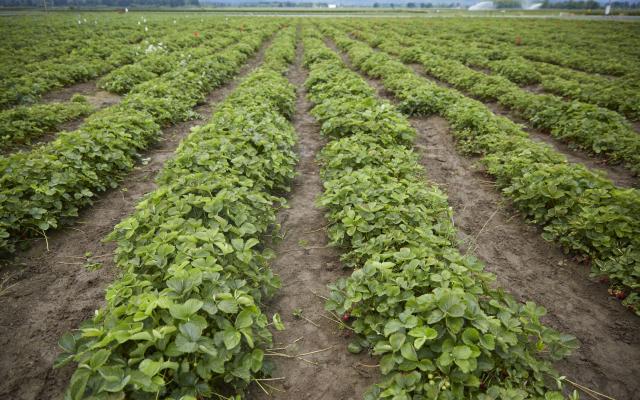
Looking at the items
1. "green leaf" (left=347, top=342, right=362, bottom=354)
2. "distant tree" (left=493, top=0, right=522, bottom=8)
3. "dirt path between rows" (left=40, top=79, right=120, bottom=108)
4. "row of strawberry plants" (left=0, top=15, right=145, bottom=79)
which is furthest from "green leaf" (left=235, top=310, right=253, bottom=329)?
"distant tree" (left=493, top=0, right=522, bottom=8)

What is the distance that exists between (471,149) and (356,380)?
550 centimetres

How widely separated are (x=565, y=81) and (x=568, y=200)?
8.60m

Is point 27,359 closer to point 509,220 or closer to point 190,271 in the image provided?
point 190,271

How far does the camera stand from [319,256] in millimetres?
4297

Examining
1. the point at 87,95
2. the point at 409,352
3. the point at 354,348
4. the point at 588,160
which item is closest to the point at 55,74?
the point at 87,95

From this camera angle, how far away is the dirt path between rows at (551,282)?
2951mm

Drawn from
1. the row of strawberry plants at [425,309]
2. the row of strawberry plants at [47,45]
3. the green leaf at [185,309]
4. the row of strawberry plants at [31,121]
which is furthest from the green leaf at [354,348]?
the row of strawberry plants at [47,45]

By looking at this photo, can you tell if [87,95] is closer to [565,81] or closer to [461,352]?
[461,352]

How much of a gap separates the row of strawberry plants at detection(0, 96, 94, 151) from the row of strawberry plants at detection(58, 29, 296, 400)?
4521mm

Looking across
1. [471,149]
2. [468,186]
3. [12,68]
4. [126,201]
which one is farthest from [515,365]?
[12,68]

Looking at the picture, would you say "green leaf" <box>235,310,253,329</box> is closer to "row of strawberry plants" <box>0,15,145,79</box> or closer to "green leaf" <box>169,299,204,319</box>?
"green leaf" <box>169,299,204,319</box>

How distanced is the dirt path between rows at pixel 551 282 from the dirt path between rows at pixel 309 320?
68.1 inches

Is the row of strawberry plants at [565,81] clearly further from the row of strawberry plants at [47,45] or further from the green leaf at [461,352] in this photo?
the row of strawberry plants at [47,45]

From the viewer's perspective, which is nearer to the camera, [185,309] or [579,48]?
[185,309]
